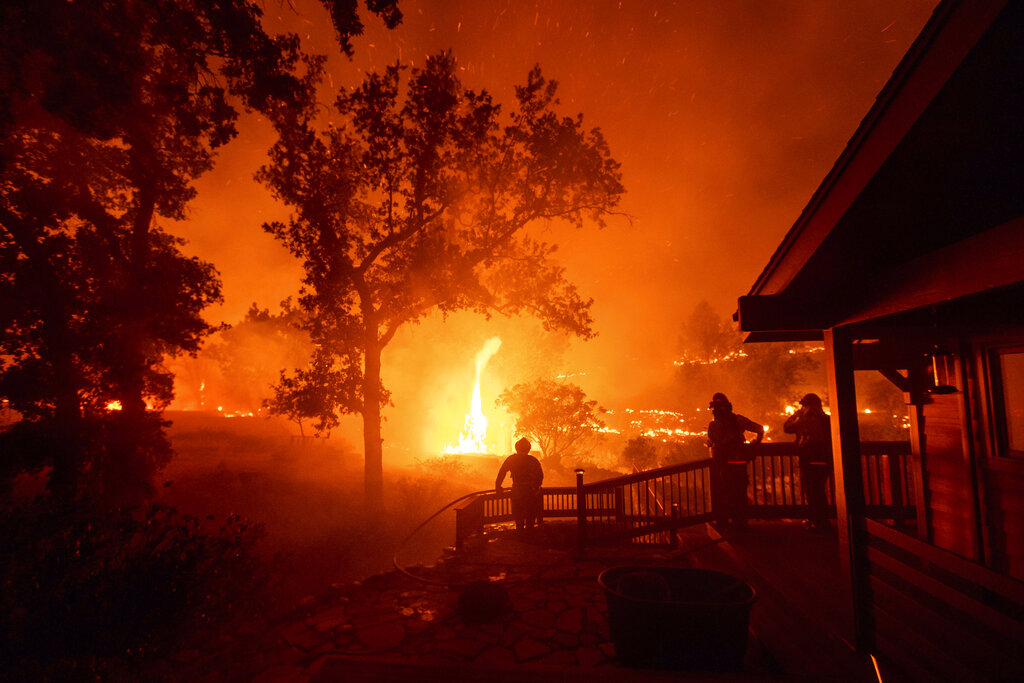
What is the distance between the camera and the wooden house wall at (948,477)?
5555mm

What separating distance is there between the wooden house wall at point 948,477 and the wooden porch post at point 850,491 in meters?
2.06

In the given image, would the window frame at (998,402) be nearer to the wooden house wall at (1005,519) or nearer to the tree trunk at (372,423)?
the wooden house wall at (1005,519)

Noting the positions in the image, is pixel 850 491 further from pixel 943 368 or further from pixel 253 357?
pixel 253 357

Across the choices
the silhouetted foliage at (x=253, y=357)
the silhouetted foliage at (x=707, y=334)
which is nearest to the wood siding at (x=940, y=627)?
the silhouetted foliage at (x=253, y=357)

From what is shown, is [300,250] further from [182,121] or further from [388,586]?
[388,586]

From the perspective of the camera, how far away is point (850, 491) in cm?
448

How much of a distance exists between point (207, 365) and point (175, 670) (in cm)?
6486

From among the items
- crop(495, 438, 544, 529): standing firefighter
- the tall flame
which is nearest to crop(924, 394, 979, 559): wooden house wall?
crop(495, 438, 544, 529): standing firefighter

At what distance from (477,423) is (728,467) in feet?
121

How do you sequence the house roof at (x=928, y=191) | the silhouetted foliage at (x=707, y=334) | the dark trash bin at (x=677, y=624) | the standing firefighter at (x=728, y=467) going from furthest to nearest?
the silhouetted foliage at (x=707, y=334) → the standing firefighter at (x=728, y=467) → the dark trash bin at (x=677, y=624) → the house roof at (x=928, y=191)

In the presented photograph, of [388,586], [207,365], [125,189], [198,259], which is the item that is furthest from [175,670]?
[207,365]

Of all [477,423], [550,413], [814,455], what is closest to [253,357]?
[477,423]

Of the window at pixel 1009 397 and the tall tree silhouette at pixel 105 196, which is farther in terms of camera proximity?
the tall tree silhouette at pixel 105 196

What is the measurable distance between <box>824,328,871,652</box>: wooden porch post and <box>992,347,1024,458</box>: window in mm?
2101
